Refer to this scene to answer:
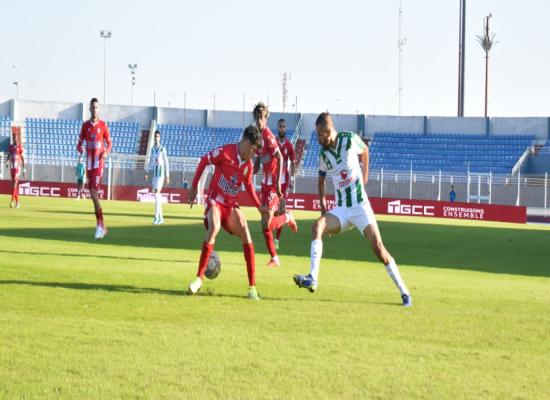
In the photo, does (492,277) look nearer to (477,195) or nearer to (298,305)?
(298,305)

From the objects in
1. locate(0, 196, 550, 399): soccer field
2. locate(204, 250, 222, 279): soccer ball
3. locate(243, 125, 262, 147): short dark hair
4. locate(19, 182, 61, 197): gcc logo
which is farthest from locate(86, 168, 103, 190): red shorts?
locate(19, 182, 61, 197): gcc logo

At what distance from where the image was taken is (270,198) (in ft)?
56.0

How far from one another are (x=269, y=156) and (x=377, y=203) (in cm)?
3277

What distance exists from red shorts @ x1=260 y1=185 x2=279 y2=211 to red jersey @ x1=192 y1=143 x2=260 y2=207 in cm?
531

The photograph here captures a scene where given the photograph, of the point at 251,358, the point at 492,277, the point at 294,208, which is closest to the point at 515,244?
the point at 492,277

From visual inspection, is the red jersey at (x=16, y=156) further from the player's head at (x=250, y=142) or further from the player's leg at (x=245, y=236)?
the player's head at (x=250, y=142)

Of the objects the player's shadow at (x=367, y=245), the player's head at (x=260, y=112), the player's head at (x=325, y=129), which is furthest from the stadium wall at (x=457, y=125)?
the player's head at (x=325, y=129)

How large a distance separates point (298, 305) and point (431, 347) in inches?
100

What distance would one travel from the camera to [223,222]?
11.6 m

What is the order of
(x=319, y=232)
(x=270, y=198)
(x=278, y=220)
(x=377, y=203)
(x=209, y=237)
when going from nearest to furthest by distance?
(x=319, y=232)
(x=209, y=237)
(x=278, y=220)
(x=270, y=198)
(x=377, y=203)

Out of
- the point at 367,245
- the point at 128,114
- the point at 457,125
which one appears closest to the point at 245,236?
the point at 367,245

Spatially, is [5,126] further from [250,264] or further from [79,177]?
[250,264]

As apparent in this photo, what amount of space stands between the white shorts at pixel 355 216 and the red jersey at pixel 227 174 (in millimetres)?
1003

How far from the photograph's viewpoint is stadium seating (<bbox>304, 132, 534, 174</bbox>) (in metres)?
65.3
